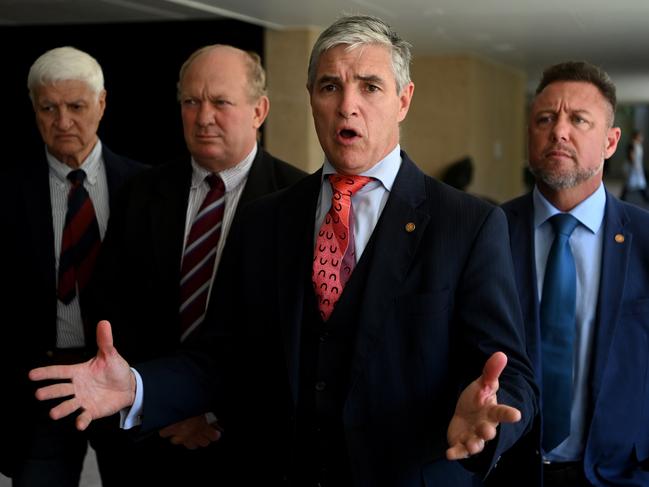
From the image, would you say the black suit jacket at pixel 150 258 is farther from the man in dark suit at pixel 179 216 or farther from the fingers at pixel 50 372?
the fingers at pixel 50 372

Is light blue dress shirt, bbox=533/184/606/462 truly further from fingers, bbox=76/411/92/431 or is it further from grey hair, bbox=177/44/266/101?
fingers, bbox=76/411/92/431

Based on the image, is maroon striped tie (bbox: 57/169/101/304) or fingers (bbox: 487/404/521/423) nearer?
fingers (bbox: 487/404/521/423)

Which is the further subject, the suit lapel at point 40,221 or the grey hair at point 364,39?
the suit lapel at point 40,221

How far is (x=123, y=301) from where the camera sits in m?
2.90

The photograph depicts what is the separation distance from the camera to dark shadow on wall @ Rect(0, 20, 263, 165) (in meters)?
9.17

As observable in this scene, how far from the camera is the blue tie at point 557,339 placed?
8.05 feet

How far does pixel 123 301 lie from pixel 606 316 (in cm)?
142

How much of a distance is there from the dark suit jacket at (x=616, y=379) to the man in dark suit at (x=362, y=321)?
1.74 feet

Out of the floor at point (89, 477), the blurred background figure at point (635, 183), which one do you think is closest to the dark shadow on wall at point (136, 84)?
the floor at point (89, 477)

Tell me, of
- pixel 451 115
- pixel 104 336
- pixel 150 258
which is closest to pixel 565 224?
pixel 150 258

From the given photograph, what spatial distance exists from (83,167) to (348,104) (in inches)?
66.2

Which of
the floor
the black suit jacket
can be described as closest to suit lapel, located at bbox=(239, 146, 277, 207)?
the black suit jacket

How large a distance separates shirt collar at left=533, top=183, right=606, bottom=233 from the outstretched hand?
98 cm

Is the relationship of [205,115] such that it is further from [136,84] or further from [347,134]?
[136,84]
